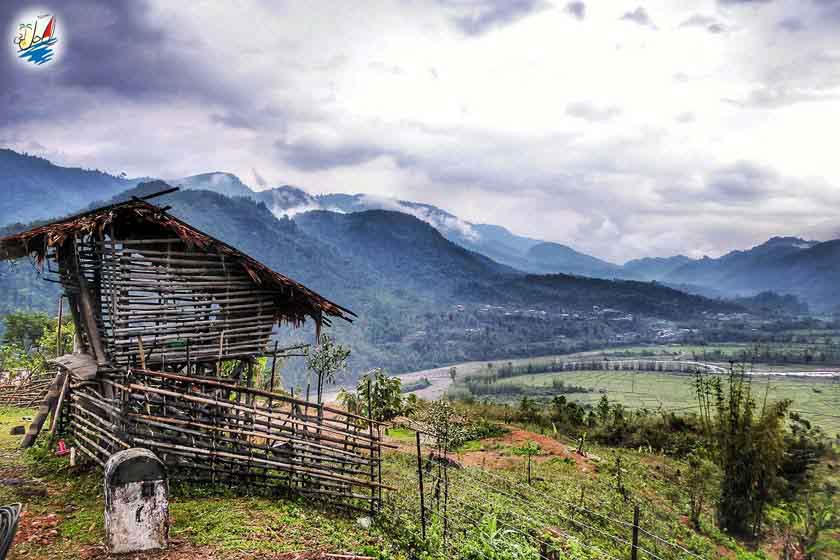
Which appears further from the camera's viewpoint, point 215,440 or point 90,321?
point 90,321

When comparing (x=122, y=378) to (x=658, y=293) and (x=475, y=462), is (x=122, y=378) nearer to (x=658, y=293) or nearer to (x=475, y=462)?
(x=475, y=462)

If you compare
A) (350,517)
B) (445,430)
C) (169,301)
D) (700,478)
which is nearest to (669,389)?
(700,478)

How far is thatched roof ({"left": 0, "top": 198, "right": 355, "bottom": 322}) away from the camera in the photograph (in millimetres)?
9180

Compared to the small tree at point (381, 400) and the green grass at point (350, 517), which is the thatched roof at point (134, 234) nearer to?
the green grass at point (350, 517)

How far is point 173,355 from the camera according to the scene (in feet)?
34.0

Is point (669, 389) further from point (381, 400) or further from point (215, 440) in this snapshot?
point (215, 440)

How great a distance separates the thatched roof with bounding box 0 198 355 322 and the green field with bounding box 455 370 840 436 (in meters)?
39.1

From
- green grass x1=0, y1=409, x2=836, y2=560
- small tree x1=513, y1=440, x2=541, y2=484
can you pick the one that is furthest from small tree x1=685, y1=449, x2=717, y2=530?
small tree x1=513, y1=440, x2=541, y2=484

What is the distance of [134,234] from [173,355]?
2546 mm

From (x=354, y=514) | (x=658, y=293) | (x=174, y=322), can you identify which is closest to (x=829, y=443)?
(x=354, y=514)

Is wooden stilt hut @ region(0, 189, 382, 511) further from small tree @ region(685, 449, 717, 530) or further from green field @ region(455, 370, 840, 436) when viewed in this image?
green field @ region(455, 370, 840, 436)

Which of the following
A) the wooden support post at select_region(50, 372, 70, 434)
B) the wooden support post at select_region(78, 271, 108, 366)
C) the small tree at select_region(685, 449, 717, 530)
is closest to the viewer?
the wooden support post at select_region(78, 271, 108, 366)

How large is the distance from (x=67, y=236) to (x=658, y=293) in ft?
697

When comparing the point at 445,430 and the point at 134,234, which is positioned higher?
the point at 134,234
